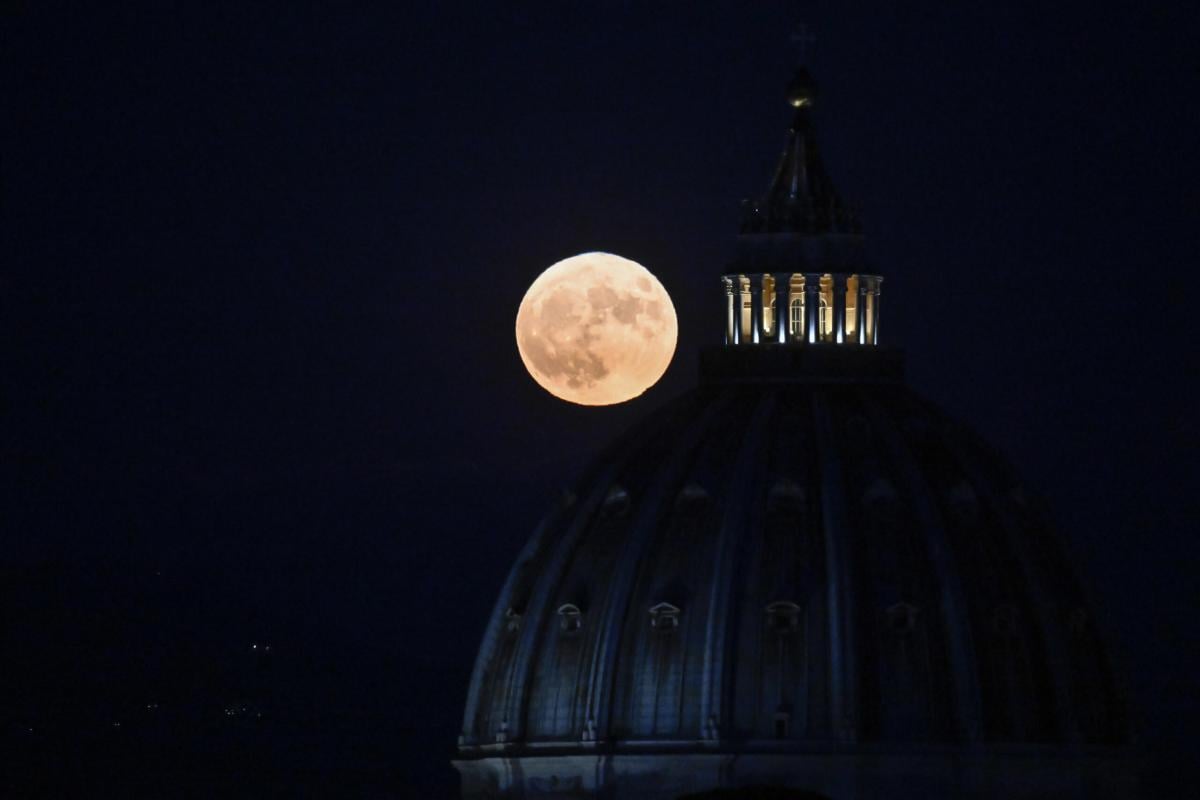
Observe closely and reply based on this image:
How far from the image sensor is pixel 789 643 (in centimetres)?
8875

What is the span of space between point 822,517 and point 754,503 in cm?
146

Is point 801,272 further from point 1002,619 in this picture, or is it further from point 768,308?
point 1002,619

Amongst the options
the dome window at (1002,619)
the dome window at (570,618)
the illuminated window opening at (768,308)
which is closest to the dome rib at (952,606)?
the dome window at (1002,619)

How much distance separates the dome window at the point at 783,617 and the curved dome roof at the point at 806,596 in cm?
3

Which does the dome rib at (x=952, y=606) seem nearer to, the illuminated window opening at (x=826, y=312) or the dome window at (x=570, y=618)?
the illuminated window opening at (x=826, y=312)

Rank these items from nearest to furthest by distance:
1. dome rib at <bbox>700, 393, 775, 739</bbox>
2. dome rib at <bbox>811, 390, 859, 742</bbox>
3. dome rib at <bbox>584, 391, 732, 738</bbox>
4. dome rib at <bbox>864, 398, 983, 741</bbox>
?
dome rib at <bbox>700, 393, 775, 739</bbox>
dome rib at <bbox>811, 390, 859, 742</bbox>
dome rib at <bbox>864, 398, 983, 741</bbox>
dome rib at <bbox>584, 391, 732, 738</bbox>

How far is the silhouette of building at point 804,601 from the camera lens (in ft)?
291

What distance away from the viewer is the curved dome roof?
291 feet

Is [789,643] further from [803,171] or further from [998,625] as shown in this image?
[803,171]

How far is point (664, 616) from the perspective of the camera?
8844 cm

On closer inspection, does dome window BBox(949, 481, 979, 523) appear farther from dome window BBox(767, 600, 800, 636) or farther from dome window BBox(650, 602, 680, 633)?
dome window BBox(650, 602, 680, 633)

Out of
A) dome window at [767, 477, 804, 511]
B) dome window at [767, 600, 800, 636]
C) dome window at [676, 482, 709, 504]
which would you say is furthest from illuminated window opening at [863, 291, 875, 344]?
dome window at [767, 600, 800, 636]

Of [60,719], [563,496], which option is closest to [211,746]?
[60,719]

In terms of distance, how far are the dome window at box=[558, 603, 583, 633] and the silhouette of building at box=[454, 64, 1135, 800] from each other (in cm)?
9
